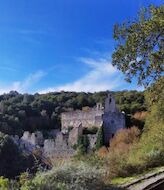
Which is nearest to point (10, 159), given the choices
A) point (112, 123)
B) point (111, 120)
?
point (112, 123)

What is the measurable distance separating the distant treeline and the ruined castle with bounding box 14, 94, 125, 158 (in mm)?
5213

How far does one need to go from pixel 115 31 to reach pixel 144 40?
1.07 meters

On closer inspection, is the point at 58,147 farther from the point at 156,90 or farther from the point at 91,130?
the point at 156,90

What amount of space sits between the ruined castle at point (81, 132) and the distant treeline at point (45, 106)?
17.1 feet

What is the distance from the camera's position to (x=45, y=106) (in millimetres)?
74750

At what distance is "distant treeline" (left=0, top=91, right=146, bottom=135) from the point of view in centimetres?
6356

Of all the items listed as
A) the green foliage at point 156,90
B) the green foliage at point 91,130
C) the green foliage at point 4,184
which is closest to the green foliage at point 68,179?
the green foliage at point 4,184

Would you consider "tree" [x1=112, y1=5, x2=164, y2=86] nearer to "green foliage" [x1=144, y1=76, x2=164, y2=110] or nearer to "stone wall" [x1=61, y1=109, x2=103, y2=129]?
"green foliage" [x1=144, y1=76, x2=164, y2=110]

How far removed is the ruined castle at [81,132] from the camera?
168ft

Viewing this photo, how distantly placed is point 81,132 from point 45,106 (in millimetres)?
21496

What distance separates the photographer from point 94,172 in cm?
973

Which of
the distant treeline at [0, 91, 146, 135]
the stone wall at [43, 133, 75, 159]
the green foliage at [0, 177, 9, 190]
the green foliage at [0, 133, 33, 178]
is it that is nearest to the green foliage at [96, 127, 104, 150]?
the stone wall at [43, 133, 75, 159]

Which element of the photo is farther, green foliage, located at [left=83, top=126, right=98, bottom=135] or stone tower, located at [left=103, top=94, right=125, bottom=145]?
green foliage, located at [left=83, top=126, right=98, bottom=135]

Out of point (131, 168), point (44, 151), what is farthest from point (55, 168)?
point (44, 151)
